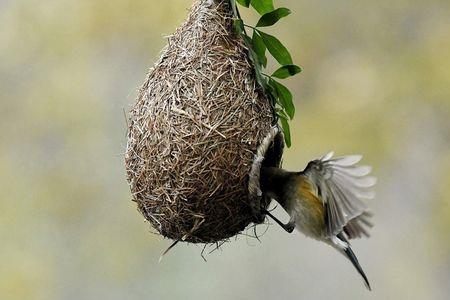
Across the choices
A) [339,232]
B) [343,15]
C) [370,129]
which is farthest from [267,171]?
[343,15]

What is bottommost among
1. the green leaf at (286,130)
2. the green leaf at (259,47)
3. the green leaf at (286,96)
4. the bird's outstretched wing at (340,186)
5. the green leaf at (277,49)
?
the bird's outstretched wing at (340,186)

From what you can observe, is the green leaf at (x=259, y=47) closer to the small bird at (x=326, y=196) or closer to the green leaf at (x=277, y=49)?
the green leaf at (x=277, y=49)

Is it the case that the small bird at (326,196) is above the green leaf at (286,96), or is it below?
below

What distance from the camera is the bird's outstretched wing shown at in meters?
2.26

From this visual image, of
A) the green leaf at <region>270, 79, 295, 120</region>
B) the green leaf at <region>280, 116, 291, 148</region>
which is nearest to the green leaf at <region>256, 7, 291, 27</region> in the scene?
the green leaf at <region>270, 79, 295, 120</region>

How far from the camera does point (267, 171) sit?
8.04 ft

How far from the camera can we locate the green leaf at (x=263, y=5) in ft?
8.02

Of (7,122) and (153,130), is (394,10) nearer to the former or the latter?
(7,122)

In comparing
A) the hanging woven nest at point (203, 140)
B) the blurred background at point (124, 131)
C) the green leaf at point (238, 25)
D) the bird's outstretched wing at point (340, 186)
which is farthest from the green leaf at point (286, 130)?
the blurred background at point (124, 131)

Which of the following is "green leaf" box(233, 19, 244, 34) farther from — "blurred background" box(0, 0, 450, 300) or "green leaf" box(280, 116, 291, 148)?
"blurred background" box(0, 0, 450, 300)

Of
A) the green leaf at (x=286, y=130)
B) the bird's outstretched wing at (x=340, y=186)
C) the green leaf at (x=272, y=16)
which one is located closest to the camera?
the bird's outstretched wing at (x=340, y=186)

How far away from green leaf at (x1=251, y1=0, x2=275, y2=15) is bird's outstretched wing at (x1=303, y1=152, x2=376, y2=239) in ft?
1.51

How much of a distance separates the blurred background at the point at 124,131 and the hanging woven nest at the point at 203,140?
3094 millimetres

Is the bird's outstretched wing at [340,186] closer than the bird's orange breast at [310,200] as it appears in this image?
Yes
